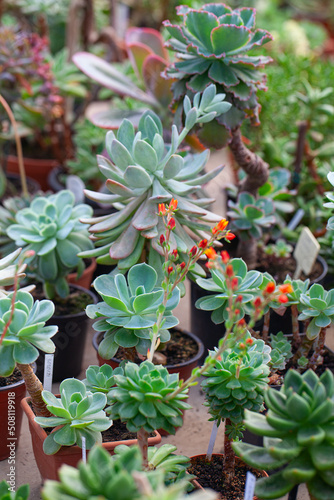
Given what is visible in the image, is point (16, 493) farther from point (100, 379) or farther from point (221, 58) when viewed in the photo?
point (221, 58)

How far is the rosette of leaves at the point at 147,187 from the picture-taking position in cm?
125

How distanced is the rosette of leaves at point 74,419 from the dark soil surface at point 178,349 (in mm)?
389

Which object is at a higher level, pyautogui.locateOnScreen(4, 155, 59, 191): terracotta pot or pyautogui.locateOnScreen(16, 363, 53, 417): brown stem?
pyautogui.locateOnScreen(16, 363, 53, 417): brown stem

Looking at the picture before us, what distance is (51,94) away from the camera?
237 centimetres

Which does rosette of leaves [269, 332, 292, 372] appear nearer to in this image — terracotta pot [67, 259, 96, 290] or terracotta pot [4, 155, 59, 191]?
terracotta pot [67, 259, 96, 290]

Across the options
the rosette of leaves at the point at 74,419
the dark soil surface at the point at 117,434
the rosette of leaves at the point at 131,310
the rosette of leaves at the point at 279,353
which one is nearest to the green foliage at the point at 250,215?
the rosette of leaves at the point at 279,353

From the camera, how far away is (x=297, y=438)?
0.84 meters

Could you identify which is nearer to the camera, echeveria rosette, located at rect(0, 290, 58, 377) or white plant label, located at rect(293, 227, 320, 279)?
echeveria rosette, located at rect(0, 290, 58, 377)

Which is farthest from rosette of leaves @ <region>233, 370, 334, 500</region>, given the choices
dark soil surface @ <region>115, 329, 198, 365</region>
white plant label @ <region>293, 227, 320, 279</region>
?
white plant label @ <region>293, 227, 320, 279</region>

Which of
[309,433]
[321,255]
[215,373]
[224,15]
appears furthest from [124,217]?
[321,255]

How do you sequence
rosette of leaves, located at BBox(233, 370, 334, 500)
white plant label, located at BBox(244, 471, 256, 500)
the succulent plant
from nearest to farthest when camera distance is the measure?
the succulent plant, rosette of leaves, located at BBox(233, 370, 334, 500), white plant label, located at BBox(244, 471, 256, 500)

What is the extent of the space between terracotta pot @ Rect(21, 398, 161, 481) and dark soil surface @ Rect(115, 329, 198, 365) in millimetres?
338

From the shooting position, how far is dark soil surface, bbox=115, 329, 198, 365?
1510 mm

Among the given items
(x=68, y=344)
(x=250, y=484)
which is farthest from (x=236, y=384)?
(x=68, y=344)
